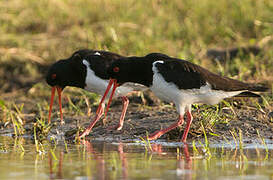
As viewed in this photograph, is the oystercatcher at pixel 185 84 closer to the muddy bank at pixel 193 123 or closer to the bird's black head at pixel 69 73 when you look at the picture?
the muddy bank at pixel 193 123

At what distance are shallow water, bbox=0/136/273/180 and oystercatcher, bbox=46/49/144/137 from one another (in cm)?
108

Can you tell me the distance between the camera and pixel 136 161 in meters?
5.14

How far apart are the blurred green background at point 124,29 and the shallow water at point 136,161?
13.0 ft

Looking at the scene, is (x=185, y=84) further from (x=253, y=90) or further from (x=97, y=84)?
(x=97, y=84)

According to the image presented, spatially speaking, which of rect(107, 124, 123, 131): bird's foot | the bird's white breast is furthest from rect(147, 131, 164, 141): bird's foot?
the bird's white breast

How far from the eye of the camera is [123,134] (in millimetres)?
7023

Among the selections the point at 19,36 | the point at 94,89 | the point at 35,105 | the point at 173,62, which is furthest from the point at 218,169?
the point at 19,36

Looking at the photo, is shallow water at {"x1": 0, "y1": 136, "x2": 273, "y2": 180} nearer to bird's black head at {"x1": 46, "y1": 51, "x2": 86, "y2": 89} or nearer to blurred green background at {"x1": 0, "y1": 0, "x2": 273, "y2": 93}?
bird's black head at {"x1": 46, "y1": 51, "x2": 86, "y2": 89}

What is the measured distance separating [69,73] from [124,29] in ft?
13.3

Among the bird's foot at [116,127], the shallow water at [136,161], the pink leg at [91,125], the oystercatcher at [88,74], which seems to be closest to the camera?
the shallow water at [136,161]

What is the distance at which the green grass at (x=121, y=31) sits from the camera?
1030 cm

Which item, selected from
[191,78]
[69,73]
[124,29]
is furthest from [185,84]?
[124,29]

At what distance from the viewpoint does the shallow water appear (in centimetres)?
448

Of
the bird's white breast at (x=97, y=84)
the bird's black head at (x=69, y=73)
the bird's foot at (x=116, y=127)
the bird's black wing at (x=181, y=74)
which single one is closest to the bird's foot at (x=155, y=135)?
the bird's black wing at (x=181, y=74)
